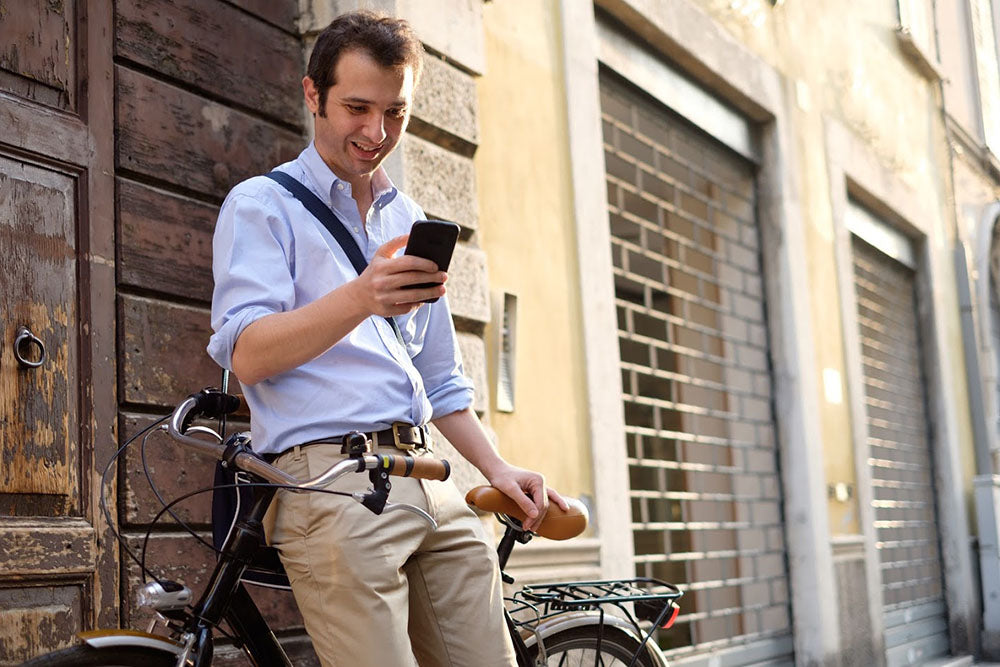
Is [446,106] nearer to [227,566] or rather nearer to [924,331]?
[227,566]

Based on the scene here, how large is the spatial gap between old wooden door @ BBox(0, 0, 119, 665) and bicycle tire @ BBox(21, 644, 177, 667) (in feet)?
3.12

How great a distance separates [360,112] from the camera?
2236 millimetres

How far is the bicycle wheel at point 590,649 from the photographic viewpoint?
122 inches

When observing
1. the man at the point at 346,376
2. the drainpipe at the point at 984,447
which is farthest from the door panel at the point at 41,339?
the drainpipe at the point at 984,447

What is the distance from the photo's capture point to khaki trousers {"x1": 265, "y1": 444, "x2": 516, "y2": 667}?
2135mm

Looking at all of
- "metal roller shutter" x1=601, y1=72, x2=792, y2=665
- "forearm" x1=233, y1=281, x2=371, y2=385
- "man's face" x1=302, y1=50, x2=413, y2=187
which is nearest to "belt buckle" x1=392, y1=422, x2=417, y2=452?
"forearm" x1=233, y1=281, x2=371, y2=385

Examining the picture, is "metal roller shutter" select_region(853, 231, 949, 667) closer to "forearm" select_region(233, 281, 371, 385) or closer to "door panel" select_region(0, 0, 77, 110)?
"door panel" select_region(0, 0, 77, 110)

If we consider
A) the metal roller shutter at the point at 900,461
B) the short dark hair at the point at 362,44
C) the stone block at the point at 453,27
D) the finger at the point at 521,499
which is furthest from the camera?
the metal roller shutter at the point at 900,461

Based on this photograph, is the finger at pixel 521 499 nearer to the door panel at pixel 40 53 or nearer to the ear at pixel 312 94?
the ear at pixel 312 94

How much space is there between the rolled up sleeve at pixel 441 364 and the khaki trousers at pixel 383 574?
0.89ft

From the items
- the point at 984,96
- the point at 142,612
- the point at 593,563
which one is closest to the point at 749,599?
the point at 593,563

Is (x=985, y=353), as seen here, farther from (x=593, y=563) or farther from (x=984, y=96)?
(x=593, y=563)

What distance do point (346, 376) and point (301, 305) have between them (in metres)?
0.15

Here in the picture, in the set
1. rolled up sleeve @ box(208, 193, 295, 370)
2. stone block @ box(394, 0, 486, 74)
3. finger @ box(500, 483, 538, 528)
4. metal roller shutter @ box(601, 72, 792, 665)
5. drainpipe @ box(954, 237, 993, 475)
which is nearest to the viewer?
rolled up sleeve @ box(208, 193, 295, 370)
